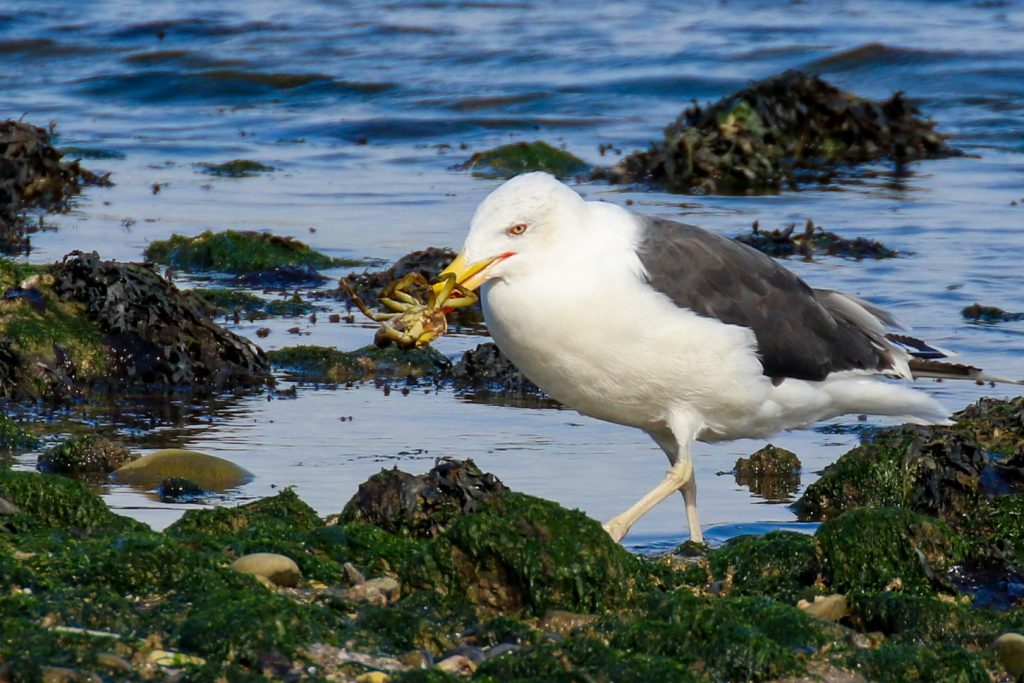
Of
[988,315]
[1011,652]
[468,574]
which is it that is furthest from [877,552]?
[988,315]

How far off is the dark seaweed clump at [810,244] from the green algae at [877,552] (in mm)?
5968

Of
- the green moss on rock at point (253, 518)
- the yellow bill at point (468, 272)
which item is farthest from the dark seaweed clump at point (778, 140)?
the green moss on rock at point (253, 518)

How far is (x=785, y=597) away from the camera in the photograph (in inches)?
189

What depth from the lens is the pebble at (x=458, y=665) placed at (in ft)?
13.0

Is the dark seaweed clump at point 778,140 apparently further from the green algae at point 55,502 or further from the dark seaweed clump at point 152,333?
the green algae at point 55,502

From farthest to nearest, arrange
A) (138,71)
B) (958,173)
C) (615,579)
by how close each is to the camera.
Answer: (138,71), (958,173), (615,579)

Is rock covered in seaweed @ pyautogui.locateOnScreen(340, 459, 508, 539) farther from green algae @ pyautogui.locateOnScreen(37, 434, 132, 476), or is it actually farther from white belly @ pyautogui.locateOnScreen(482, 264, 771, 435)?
green algae @ pyautogui.locateOnScreen(37, 434, 132, 476)

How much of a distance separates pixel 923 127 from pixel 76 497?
1124 cm

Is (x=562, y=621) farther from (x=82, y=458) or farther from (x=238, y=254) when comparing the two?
(x=238, y=254)

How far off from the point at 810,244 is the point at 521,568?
23.2 feet

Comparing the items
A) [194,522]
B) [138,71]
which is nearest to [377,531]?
[194,522]

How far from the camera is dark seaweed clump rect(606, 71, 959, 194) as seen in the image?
1367 centimetres

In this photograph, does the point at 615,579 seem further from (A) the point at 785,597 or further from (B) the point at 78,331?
(B) the point at 78,331

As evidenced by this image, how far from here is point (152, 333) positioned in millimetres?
8148
